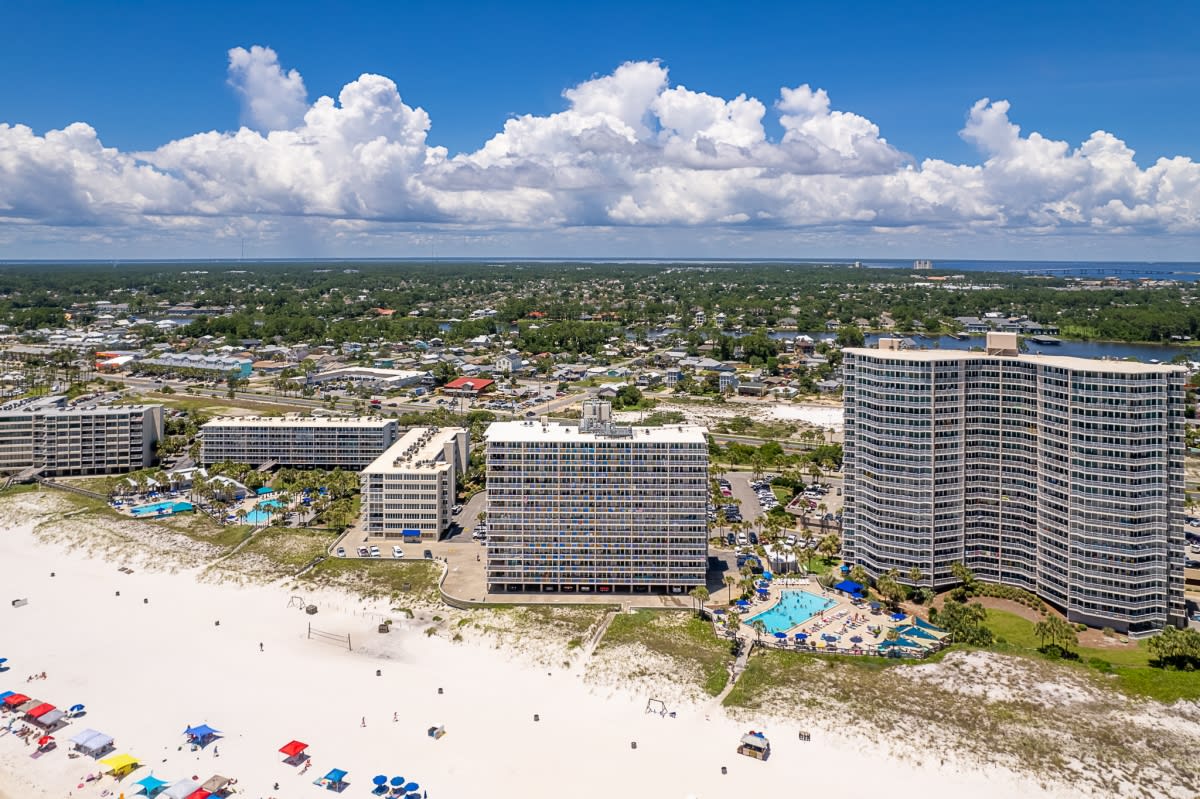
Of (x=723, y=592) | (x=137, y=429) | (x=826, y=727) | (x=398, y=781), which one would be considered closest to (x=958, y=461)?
(x=723, y=592)

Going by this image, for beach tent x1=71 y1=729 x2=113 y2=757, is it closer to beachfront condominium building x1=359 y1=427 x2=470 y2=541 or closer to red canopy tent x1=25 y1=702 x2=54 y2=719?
red canopy tent x1=25 y1=702 x2=54 y2=719

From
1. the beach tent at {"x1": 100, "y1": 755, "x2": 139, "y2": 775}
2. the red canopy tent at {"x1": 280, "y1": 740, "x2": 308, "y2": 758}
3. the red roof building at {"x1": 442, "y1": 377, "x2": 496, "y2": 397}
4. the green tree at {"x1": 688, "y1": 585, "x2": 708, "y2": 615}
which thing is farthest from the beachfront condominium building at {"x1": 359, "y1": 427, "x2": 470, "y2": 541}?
the red roof building at {"x1": 442, "y1": 377, "x2": 496, "y2": 397}

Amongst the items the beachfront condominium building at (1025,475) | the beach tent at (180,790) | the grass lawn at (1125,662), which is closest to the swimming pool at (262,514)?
the beach tent at (180,790)

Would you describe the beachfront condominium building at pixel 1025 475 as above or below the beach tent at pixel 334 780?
above

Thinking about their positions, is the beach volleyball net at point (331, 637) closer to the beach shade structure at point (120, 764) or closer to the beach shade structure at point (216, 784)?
the beach shade structure at point (216, 784)

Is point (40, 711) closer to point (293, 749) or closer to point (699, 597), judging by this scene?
point (293, 749)

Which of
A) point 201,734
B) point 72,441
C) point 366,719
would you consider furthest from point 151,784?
point 72,441
